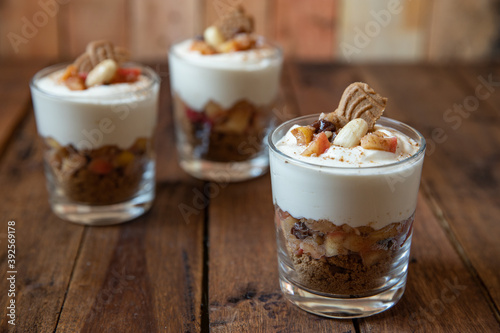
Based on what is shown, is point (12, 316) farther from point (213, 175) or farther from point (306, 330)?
point (213, 175)

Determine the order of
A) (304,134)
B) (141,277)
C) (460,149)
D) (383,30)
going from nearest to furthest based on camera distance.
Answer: (304,134), (141,277), (460,149), (383,30)

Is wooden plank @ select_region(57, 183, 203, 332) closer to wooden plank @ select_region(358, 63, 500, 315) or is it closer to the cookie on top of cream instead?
the cookie on top of cream

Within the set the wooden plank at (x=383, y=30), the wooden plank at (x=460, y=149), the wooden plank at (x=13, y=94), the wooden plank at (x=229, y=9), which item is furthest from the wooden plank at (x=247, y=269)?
the wooden plank at (x=383, y=30)

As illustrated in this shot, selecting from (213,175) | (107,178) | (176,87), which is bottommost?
(213,175)

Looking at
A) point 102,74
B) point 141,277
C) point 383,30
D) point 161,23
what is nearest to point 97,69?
point 102,74

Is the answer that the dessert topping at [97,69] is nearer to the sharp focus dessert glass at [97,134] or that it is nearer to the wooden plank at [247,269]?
the sharp focus dessert glass at [97,134]

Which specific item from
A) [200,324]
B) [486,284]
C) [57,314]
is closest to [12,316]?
[57,314]

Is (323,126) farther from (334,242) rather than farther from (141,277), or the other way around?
(141,277)
